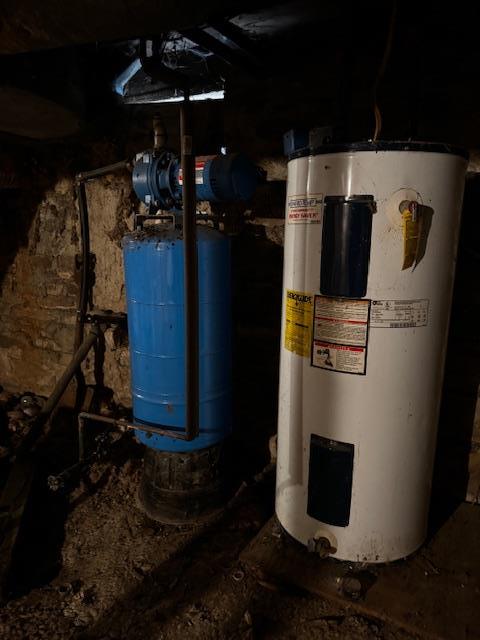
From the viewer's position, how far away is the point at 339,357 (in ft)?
4.53

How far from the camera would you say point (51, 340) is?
2.76 meters

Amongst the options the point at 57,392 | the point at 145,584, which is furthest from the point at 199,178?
the point at 145,584

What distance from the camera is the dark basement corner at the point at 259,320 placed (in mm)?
1312

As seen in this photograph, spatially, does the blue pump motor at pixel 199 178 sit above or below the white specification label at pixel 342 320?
above

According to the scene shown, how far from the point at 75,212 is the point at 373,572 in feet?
7.56

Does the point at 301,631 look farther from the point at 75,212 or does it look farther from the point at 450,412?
the point at 75,212

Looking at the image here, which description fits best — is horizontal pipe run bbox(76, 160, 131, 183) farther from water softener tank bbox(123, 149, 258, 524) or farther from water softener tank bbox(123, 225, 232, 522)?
water softener tank bbox(123, 225, 232, 522)

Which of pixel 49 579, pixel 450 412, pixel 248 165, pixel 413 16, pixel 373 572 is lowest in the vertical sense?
pixel 49 579

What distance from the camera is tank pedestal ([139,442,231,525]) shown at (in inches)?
75.3

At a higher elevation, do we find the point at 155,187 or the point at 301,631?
the point at 155,187

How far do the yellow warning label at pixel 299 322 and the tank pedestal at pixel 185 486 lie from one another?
74cm

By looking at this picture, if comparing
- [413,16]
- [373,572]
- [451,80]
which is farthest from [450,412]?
[413,16]

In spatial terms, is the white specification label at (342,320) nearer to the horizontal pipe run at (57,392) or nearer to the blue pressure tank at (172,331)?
the blue pressure tank at (172,331)

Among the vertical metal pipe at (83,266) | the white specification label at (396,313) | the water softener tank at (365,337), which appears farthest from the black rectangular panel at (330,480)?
the vertical metal pipe at (83,266)
